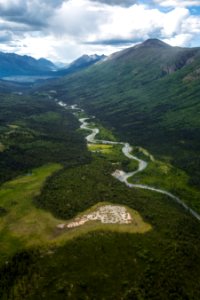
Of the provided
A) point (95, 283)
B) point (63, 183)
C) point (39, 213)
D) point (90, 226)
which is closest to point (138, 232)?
point (90, 226)

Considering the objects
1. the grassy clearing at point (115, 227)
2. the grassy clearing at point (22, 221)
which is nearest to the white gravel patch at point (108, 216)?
the grassy clearing at point (115, 227)

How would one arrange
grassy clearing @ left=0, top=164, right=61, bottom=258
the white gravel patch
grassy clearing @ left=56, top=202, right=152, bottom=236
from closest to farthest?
grassy clearing @ left=0, top=164, right=61, bottom=258
grassy clearing @ left=56, top=202, right=152, bottom=236
the white gravel patch

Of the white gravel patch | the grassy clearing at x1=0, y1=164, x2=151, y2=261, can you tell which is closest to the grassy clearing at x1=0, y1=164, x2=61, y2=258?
the grassy clearing at x1=0, y1=164, x2=151, y2=261

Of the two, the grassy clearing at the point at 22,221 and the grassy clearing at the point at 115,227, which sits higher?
the grassy clearing at the point at 115,227

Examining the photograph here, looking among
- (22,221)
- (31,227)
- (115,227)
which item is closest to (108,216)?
(115,227)

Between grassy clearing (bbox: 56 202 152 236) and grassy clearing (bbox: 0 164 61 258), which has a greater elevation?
grassy clearing (bbox: 56 202 152 236)

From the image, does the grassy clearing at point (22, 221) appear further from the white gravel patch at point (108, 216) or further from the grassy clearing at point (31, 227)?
the white gravel patch at point (108, 216)

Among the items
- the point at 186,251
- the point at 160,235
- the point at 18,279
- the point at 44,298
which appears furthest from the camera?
the point at 160,235

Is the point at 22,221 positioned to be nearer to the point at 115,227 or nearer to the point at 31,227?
the point at 31,227

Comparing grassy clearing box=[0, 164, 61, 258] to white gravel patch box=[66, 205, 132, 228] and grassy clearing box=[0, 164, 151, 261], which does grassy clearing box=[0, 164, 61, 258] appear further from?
white gravel patch box=[66, 205, 132, 228]

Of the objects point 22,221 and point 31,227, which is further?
point 22,221

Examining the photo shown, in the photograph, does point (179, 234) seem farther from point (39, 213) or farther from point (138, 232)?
point (39, 213)
